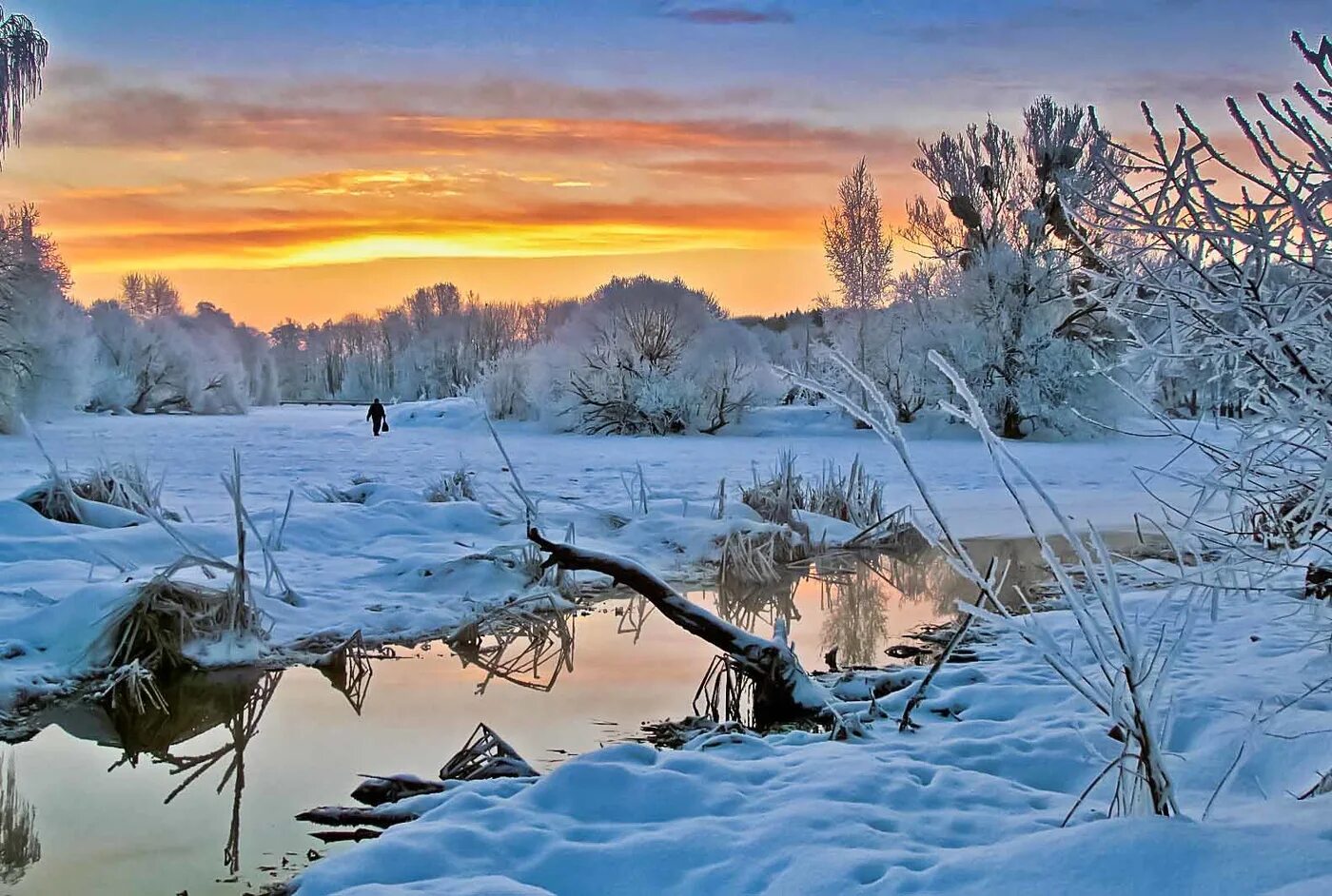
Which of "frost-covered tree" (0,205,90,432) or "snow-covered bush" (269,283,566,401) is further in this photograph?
"snow-covered bush" (269,283,566,401)

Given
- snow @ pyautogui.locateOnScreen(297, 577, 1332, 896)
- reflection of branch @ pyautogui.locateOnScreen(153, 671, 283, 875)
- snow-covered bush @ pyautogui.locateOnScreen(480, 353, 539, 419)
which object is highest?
snow-covered bush @ pyautogui.locateOnScreen(480, 353, 539, 419)

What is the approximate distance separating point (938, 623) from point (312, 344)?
116 meters

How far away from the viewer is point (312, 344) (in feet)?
382

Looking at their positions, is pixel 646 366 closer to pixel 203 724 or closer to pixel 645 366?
pixel 645 366

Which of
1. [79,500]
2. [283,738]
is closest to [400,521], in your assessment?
[79,500]

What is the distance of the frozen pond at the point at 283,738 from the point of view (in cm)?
397

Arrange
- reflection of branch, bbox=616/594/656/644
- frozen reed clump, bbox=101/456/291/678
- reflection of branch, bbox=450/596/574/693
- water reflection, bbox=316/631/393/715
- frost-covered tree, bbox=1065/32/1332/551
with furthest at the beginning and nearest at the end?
reflection of branch, bbox=616/594/656/644 < reflection of branch, bbox=450/596/574/693 < frozen reed clump, bbox=101/456/291/678 < water reflection, bbox=316/631/393/715 < frost-covered tree, bbox=1065/32/1332/551

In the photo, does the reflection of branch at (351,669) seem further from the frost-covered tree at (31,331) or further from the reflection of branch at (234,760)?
the frost-covered tree at (31,331)

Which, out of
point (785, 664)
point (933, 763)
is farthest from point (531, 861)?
point (785, 664)

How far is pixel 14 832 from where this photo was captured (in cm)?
420

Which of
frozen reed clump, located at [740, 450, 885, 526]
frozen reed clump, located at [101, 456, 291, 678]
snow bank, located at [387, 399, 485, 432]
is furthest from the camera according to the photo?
snow bank, located at [387, 399, 485, 432]

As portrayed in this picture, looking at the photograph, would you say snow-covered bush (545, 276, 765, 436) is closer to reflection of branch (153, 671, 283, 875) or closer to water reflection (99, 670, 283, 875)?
water reflection (99, 670, 283, 875)

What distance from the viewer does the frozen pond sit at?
3.97 metres

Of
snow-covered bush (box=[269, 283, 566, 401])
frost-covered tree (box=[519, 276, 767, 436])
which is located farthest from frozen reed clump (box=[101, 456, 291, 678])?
snow-covered bush (box=[269, 283, 566, 401])
